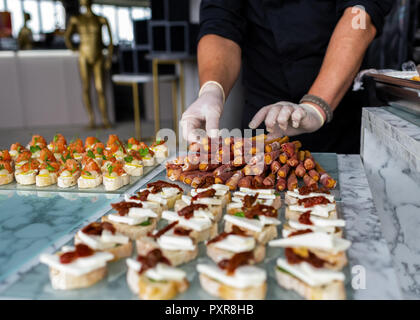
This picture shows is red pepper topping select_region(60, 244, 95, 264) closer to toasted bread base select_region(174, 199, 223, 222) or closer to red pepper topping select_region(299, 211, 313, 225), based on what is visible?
toasted bread base select_region(174, 199, 223, 222)

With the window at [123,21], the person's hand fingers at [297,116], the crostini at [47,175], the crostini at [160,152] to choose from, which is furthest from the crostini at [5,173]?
the window at [123,21]

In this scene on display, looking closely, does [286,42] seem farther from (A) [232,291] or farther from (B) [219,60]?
(A) [232,291]

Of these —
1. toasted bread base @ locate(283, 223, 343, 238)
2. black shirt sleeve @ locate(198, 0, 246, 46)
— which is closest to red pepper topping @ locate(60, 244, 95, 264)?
toasted bread base @ locate(283, 223, 343, 238)

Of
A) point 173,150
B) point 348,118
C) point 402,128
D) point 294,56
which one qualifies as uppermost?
point 294,56

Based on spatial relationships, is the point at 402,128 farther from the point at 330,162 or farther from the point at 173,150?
the point at 173,150

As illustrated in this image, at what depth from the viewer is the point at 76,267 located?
0.80m

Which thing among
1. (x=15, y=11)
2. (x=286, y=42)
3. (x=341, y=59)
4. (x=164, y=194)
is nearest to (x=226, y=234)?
(x=164, y=194)

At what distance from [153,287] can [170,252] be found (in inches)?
5.3

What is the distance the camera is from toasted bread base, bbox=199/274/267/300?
2.45 ft

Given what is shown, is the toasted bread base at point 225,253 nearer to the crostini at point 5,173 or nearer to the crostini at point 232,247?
the crostini at point 232,247

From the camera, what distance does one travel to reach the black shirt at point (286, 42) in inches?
79.3

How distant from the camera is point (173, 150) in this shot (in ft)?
6.85

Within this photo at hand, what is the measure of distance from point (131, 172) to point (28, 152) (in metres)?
0.56

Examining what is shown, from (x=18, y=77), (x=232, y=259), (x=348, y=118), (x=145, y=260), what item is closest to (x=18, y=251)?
(x=145, y=260)
